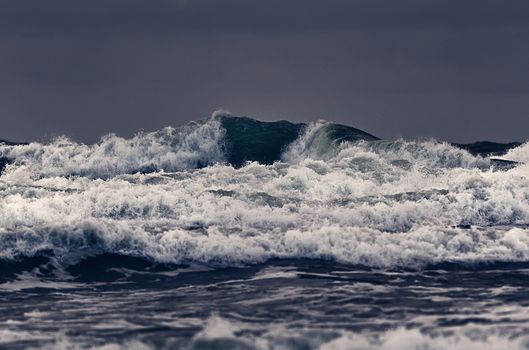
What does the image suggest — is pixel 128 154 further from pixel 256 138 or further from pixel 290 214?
pixel 290 214

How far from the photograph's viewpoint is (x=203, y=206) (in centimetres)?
3438

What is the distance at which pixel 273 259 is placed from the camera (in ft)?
94.0

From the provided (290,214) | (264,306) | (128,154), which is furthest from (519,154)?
(264,306)

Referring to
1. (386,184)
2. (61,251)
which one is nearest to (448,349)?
(61,251)

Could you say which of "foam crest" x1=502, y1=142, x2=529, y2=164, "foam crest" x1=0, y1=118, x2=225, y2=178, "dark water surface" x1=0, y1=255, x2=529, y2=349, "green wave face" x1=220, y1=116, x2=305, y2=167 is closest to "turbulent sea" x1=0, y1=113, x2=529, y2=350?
"dark water surface" x1=0, y1=255, x2=529, y2=349

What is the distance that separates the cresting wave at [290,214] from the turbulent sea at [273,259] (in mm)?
64

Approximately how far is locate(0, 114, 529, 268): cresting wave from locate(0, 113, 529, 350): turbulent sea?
0.06m

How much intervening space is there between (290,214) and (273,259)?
5.01m

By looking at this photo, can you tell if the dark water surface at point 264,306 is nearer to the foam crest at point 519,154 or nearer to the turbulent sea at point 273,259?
the turbulent sea at point 273,259

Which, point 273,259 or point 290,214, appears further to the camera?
point 290,214

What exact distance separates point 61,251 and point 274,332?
1030 centimetres

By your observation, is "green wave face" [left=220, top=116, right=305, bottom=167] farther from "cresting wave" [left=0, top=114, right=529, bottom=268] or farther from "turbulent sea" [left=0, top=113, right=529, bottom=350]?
"turbulent sea" [left=0, top=113, right=529, bottom=350]

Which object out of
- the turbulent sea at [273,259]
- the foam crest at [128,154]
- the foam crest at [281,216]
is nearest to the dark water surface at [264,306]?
the turbulent sea at [273,259]

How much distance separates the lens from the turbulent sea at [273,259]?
2025 cm
